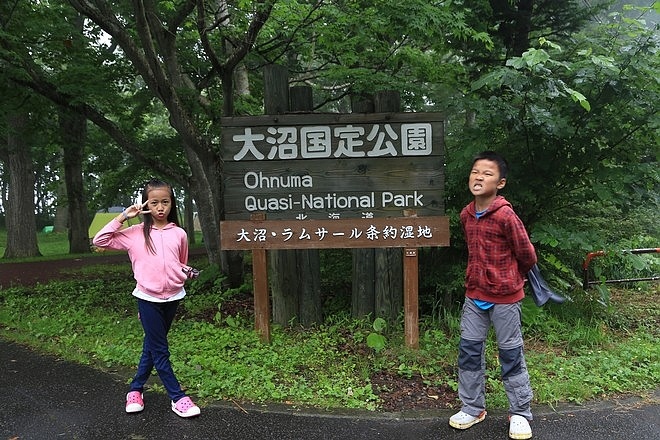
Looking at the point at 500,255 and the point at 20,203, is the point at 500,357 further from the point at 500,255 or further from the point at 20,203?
the point at 20,203

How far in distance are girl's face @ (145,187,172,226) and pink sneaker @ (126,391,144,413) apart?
125 cm

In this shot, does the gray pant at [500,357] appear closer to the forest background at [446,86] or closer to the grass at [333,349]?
the grass at [333,349]

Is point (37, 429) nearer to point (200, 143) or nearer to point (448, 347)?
point (448, 347)

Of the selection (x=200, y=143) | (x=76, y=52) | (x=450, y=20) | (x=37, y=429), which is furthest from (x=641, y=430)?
(x=76, y=52)

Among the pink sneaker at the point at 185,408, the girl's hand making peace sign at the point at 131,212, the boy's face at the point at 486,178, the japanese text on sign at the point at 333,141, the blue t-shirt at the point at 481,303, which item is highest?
the japanese text on sign at the point at 333,141

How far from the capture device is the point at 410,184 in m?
4.50

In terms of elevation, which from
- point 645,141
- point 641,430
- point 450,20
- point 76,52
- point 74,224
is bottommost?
point 641,430

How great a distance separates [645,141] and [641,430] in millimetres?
3059

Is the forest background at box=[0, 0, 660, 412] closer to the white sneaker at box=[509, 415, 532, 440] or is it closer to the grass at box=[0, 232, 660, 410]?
the grass at box=[0, 232, 660, 410]

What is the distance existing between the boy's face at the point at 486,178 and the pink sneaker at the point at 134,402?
2702mm

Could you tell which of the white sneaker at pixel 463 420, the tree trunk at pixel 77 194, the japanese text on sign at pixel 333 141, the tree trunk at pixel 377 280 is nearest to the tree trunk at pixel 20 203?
the tree trunk at pixel 77 194

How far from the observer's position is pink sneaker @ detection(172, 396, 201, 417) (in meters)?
3.35

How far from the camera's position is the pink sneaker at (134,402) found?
3422mm

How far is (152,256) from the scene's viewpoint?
334 cm
